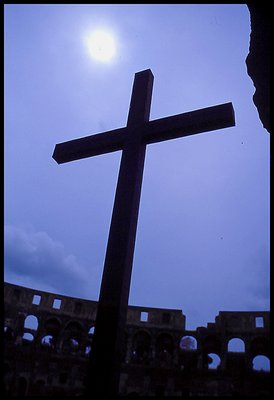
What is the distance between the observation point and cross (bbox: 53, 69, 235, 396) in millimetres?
2113

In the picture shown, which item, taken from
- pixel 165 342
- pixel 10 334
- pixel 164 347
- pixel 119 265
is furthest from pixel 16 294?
pixel 119 265

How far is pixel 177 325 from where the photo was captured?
36500mm

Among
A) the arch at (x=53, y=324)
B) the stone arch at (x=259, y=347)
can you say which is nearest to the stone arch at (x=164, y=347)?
the stone arch at (x=259, y=347)

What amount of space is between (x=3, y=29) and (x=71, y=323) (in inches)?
1558

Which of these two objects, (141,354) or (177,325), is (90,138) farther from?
(141,354)

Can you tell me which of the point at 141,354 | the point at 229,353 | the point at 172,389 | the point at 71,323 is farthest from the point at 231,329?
the point at 71,323

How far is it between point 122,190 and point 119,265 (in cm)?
73

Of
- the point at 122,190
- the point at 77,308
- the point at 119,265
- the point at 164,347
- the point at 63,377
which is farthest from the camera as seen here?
the point at 164,347

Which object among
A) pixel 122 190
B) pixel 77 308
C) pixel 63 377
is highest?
pixel 77 308

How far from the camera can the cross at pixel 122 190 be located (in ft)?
6.93

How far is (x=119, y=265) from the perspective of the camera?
8.14ft

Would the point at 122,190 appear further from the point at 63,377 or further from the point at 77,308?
the point at 77,308

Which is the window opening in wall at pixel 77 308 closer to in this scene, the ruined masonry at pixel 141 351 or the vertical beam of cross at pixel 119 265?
the ruined masonry at pixel 141 351

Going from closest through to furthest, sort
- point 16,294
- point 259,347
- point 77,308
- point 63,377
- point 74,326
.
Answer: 1. point 63,377
2. point 259,347
3. point 16,294
4. point 74,326
5. point 77,308
